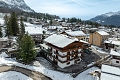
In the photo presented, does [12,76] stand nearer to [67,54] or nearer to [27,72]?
[27,72]

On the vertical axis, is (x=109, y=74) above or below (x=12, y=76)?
above

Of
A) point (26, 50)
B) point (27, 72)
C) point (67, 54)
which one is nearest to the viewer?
point (27, 72)

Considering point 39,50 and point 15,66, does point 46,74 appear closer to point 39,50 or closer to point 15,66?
point 15,66

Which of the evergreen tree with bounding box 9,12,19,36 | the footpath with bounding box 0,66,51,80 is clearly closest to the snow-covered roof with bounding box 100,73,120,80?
the footpath with bounding box 0,66,51,80

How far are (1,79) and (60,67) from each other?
18.1 m

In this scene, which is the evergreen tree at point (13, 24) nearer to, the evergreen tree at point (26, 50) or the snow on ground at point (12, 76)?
the evergreen tree at point (26, 50)

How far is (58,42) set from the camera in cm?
4416

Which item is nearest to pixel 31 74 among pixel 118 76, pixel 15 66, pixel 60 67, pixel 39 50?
pixel 15 66

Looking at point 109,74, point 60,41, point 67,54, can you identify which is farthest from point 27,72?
point 109,74

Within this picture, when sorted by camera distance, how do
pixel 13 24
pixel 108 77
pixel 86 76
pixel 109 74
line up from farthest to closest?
1. pixel 13 24
2. pixel 86 76
3. pixel 109 74
4. pixel 108 77

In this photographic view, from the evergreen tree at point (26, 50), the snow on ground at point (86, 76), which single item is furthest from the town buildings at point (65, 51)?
the evergreen tree at point (26, 50)

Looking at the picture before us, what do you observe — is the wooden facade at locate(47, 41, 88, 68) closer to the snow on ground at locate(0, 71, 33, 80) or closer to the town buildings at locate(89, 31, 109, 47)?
the snow on ground at locate(0, 71, 33, 80)

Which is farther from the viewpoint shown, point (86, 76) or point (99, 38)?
point (99, 38)

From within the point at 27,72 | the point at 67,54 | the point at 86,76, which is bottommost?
the point at 86,76
